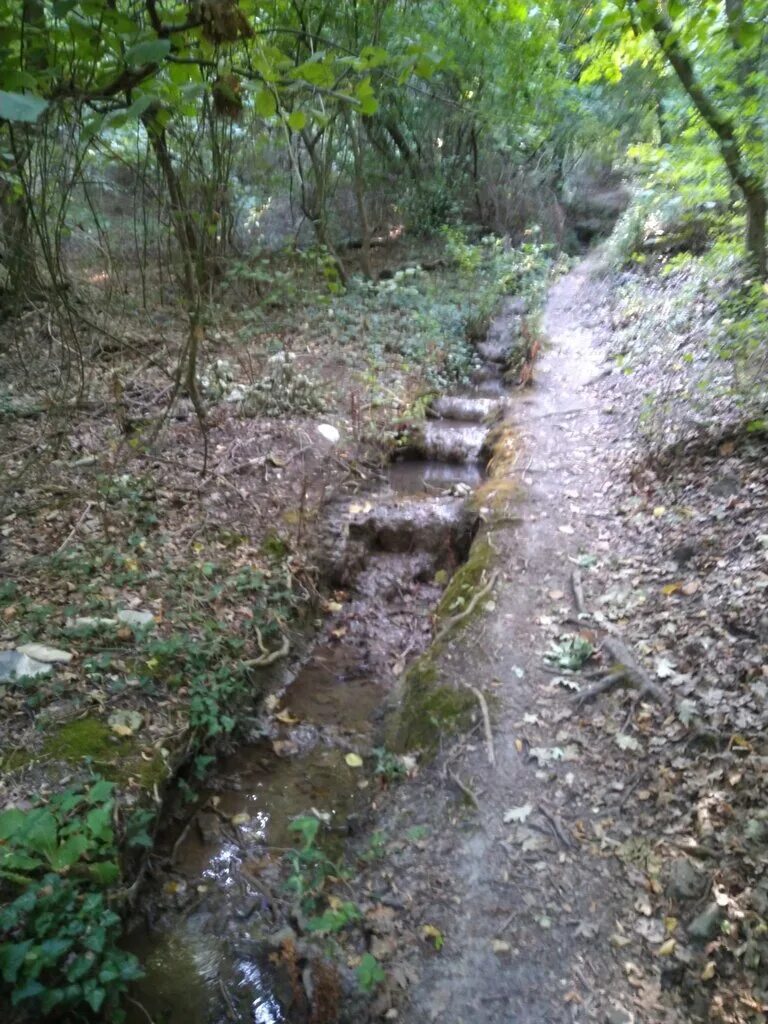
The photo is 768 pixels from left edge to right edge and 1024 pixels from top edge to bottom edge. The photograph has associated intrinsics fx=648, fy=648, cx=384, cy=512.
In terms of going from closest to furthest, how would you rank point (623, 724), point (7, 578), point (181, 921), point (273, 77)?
1. point (273, 77)
2. point (181, 921)
3. point (623, 724)
4. point (7, 578)

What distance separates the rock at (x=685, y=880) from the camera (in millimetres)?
3084

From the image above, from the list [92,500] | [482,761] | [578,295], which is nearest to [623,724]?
[482,761]

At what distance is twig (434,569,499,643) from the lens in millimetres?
5301

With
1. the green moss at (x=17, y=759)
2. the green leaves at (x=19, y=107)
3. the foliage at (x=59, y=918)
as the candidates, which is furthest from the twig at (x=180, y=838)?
the green leaves at (x=19, y=107)

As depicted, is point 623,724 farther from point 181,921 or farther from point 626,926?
point 181,921

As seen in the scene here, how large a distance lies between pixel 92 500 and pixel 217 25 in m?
4.18

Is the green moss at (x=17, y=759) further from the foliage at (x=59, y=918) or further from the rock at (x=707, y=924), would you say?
the rock at (x=707, y=924)

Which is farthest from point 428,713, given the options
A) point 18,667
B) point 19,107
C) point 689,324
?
point 689,324

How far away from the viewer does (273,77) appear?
2160 millimetres

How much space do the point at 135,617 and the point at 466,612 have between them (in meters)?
2.56

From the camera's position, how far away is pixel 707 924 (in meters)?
2.93

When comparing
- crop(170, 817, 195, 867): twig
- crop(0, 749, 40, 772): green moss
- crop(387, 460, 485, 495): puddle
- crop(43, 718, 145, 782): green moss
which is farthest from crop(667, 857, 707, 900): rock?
crop(387, 460, 485, 495): puddle

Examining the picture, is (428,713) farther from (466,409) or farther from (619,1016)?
(466,409)

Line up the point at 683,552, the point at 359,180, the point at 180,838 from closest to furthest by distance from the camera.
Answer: the point at 180,838, the point at 683,552, the point at 359,180
